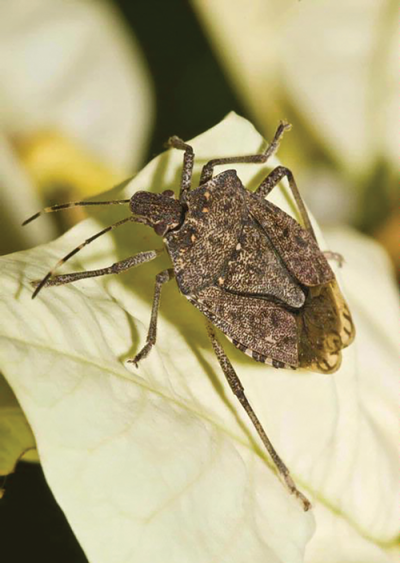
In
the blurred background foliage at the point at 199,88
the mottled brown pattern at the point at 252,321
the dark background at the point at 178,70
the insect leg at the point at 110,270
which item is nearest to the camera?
the insect leg at the point at 110,270

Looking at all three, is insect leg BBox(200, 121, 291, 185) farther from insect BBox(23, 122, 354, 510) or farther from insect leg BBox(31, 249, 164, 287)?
insect leg BBox(31, 249, 164, 287)

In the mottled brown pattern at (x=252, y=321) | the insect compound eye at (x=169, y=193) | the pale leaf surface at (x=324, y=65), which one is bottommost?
the mottled brown pattern at (x=252, y=321)

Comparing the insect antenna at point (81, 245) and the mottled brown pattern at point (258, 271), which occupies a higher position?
the insect antenna at point (81, 245)

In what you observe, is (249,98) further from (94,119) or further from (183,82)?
(94,119)

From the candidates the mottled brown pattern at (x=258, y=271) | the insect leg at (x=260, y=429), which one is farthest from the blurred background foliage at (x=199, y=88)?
the insect leg at (x=260, y=429)

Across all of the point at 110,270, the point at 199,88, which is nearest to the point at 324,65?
the point at 199,88

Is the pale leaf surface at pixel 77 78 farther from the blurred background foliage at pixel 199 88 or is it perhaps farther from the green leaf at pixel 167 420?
the green leaf at pixel 167 420
